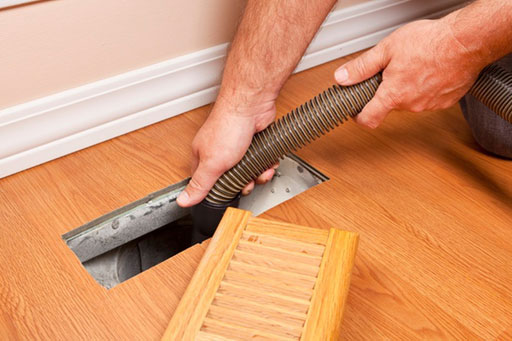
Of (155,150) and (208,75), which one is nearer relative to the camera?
(155,150)

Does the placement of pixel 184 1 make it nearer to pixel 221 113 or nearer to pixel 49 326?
pixel 221 113

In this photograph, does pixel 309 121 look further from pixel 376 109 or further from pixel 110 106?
pixel 110 106

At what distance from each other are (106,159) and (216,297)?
1.80 ft

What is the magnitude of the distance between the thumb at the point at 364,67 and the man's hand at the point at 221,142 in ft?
0.50

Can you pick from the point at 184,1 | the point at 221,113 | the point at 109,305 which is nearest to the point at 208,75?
the point at 184,1

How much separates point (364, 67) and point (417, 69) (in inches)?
3.9

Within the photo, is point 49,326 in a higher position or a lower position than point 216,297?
lower

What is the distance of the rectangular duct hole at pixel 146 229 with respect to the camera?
1.02 metres

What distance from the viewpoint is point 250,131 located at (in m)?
1.01

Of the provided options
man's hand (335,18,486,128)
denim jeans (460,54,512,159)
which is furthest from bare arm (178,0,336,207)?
denim jeans (460,54,512,159)

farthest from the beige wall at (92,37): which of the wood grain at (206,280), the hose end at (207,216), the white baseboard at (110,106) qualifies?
the wood grain at (206,280)

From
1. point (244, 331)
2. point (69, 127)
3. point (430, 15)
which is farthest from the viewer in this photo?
point (430, 15)

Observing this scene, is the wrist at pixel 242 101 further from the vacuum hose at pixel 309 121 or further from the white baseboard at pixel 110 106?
the white baseboard at pixel 110 106

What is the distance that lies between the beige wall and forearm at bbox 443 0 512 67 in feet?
1.79
